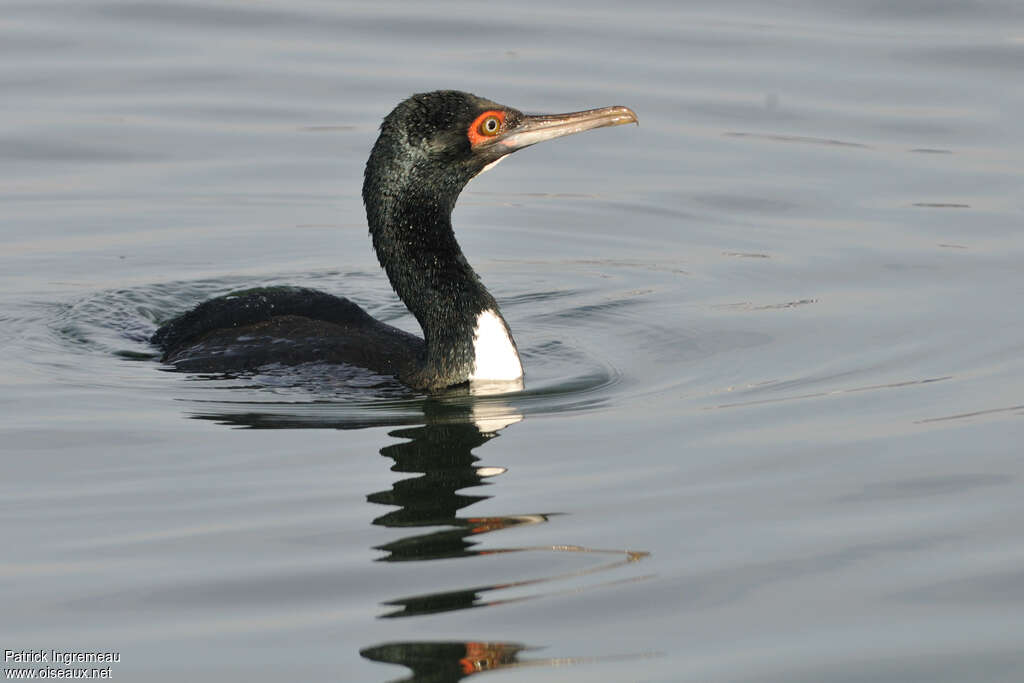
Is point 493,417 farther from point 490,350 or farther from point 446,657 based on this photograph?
point 446,657

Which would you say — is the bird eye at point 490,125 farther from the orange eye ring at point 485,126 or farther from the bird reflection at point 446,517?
the bird reflection at point 446,517

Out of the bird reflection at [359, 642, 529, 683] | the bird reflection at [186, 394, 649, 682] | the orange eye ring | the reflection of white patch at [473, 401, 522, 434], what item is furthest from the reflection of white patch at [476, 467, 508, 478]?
the orange eye ring

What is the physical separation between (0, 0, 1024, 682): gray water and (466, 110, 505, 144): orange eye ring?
4.14 ft

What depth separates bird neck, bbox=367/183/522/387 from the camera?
28.4ft

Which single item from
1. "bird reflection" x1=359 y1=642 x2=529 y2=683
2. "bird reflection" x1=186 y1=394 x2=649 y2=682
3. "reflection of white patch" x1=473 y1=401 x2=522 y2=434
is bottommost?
"bird reflection" x1=359 y1=642 x2=529 y2=683

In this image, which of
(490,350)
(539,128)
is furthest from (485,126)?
(490,350)

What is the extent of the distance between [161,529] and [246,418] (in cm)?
168

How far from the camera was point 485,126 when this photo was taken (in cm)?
865

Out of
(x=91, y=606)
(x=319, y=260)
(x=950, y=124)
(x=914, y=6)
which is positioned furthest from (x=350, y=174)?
(x=91, y=606)

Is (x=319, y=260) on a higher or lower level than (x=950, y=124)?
lower

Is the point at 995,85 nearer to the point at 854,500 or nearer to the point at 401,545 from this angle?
the point at 854,500

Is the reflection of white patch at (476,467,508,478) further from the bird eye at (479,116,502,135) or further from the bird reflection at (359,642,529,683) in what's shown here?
the bird eye at (479,116,502,135)

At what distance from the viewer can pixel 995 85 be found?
1514cm

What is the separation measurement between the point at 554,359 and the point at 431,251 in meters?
1.17
